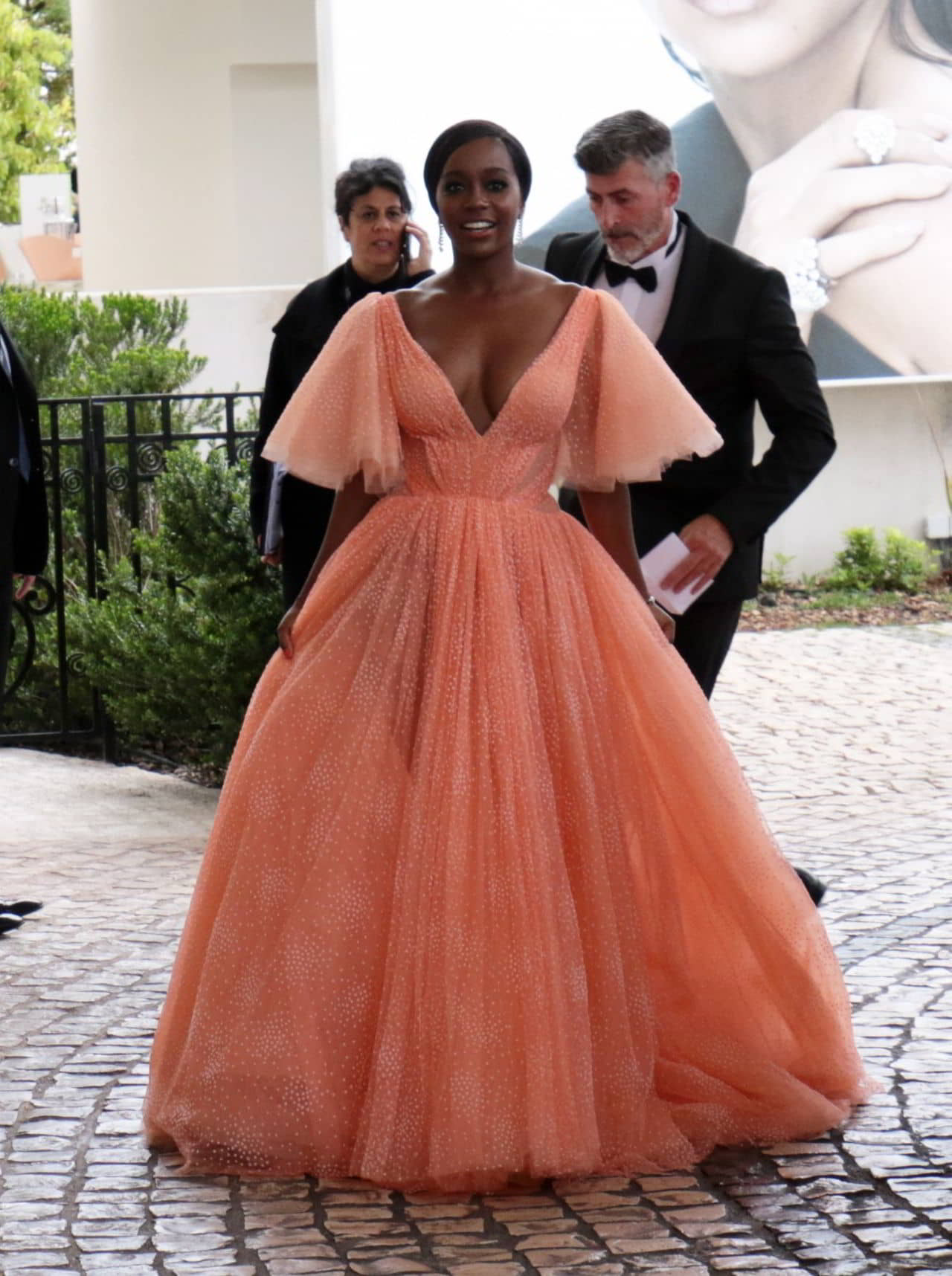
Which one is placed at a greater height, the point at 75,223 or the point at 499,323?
the point at 75,223

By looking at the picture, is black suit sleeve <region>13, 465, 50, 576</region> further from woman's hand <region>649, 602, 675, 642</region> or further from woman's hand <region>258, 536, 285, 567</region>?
woman's hand <region>649, 602, 675, 642</region>

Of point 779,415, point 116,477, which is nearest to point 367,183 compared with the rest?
point 779,415

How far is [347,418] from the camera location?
4.12m

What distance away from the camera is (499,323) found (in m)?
4.04

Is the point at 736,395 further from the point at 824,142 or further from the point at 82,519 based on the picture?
the point at 824,142

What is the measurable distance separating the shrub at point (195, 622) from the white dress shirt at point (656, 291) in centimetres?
288

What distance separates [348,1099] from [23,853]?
141 inches

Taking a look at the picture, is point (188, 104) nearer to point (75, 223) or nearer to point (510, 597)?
point (75, 223)

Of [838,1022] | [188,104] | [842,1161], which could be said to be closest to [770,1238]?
[842,1161]

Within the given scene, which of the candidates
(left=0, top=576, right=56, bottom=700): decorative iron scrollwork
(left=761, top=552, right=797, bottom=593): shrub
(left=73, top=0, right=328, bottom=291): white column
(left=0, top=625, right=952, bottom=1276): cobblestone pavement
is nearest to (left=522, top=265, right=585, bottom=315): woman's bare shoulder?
(left=0, top=625, right=952, bottom=1276): cobblestone pavement

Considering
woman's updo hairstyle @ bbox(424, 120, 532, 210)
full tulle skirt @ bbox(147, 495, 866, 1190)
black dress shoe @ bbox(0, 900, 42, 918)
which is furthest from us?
black dress shoe @ bbox(0, 900, 42, 918)

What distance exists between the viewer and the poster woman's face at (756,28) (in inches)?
542

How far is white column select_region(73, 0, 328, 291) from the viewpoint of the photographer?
59.0 feet

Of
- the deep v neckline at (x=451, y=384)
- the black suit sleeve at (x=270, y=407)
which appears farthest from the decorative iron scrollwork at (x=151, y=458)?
the deep v neckline at (x=451, y=384)
